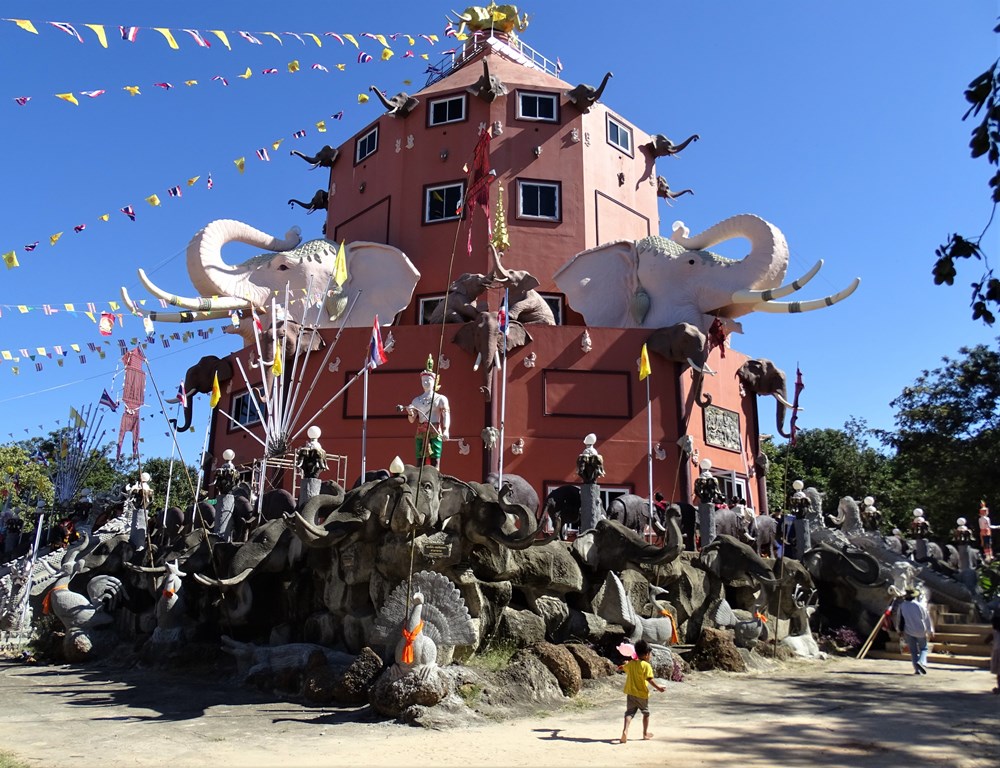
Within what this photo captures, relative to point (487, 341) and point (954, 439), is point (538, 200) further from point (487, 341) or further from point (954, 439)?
point (954, 439)

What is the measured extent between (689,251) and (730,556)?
449 inches

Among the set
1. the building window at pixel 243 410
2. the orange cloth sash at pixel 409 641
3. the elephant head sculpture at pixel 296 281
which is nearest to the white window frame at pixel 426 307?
the elephant head sculpture at pixel 296 281

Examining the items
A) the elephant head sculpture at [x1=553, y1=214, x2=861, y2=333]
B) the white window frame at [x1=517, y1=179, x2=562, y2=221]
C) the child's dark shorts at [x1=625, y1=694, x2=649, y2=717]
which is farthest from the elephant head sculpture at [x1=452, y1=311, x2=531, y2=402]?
the child's dark shorts at [x1=625, y1=694, x2=649, y2=717]

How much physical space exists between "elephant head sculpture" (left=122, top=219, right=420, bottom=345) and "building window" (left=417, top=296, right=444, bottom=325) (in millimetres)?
872

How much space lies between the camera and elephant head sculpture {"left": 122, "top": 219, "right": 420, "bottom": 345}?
25.3m

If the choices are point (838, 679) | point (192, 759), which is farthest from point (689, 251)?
point (192, 759)

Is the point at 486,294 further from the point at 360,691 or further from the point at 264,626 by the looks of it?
the point at 360,691

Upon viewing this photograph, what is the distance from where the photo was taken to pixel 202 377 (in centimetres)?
2644

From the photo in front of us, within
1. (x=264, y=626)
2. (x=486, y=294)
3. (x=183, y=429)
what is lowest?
(x=264, y=626)

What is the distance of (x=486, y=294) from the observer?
2486cm

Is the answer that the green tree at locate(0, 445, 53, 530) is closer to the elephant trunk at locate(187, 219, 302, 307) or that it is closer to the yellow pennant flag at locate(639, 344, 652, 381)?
the elephant trunk at locate(187, 219, 302, 307)

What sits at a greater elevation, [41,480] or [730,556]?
[41,480]

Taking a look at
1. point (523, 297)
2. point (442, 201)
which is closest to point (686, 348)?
point (523, 297)

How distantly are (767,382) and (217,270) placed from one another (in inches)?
675
